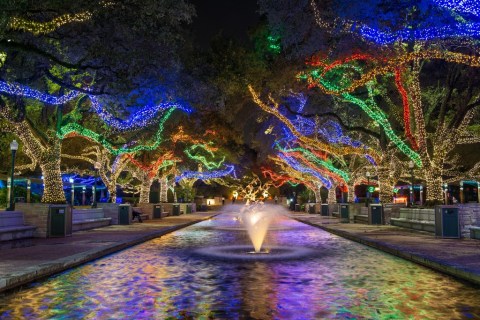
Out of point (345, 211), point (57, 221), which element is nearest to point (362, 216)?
point (345, 211)

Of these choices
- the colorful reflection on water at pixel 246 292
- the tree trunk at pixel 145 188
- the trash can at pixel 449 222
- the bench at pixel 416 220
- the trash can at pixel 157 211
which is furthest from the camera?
the tree trunk at pixel 145 188

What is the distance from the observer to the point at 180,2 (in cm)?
1723

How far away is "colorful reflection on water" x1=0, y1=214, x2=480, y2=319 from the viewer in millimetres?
7762

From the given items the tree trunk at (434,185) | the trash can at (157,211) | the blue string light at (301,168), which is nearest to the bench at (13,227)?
the tree trunk at (434,185)

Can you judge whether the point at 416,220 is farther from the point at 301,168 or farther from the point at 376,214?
the point at 301,168

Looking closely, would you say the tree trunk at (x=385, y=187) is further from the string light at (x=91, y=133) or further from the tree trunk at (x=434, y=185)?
the string light at (x=91, y=133)

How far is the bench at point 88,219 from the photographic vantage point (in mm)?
25897

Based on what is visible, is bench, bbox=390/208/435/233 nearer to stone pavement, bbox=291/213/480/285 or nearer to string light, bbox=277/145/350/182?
stone pavement, bbox=291/213/480/285

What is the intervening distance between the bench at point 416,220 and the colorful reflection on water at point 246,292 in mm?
9660

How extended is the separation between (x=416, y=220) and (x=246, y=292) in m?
18.0

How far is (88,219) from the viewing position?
28234 millimetres

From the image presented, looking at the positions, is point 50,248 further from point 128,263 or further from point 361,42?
point 361,42

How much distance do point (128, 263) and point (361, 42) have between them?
13633 mm

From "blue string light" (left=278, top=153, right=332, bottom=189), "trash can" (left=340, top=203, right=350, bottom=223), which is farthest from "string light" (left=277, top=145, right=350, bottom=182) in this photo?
"trash can" (left=340, top=203, right=350, bottom=223)
